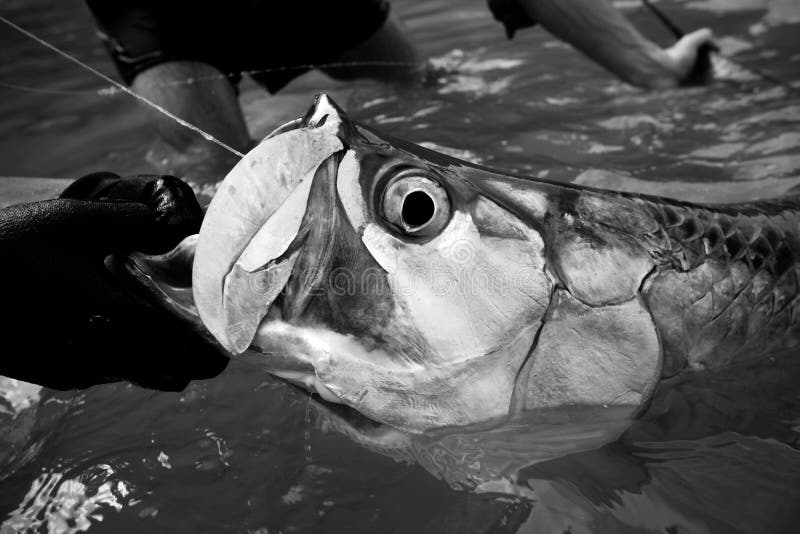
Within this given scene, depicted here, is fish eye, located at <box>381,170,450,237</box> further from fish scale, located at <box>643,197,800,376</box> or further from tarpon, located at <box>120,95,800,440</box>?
fish scale, located at <box>643,197,800,376</box>

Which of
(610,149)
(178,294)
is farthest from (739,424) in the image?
(610,149)

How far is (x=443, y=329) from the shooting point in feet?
3.44

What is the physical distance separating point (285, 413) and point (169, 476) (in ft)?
0.92

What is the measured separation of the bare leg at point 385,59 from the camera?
3.63 m

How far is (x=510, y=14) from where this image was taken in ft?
11.5

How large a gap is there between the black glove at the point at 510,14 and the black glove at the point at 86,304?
2.70 m

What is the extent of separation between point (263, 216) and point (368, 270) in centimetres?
18

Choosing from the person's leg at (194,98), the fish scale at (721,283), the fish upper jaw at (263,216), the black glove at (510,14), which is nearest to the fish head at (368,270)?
the fish upper jaw at (263,216)

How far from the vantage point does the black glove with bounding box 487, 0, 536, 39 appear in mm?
3473

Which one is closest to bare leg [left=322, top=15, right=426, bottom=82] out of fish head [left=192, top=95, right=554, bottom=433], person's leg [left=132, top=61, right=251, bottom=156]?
person's leg [left=132, top=61, right=251, bottom=156]

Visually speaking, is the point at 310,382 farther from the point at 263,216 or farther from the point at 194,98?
the point at 194,98

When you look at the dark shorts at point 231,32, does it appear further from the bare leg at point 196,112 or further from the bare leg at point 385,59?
the bare leg at point 385,59

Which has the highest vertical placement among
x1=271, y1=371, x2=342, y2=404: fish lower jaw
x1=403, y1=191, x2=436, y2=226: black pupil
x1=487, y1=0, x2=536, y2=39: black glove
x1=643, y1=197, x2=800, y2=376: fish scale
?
x1=487, y1=0, x2=536, y2=39: black glove

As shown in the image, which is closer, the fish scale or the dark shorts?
the fish scale
